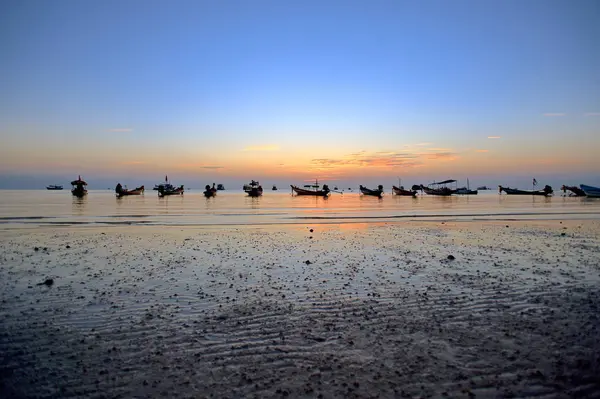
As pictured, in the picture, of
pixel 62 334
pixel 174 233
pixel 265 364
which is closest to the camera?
pixel 265 364

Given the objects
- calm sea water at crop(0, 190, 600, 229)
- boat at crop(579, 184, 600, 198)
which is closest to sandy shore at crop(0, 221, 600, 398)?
calm sea water at crop(0, 190, 600, 229)

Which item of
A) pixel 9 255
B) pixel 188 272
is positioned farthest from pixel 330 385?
pixel 9 255

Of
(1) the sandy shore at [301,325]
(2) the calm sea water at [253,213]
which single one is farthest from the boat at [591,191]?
(1) the sandy shore at [301,325]

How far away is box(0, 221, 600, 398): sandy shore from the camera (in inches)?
222

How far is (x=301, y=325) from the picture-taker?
8.09 metres

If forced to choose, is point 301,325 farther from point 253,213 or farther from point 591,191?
point 591,191

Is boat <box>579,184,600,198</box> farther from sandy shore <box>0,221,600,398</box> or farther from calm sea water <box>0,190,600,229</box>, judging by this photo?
sandy shore <box>0,221,600,398</box>

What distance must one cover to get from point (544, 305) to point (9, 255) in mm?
20295

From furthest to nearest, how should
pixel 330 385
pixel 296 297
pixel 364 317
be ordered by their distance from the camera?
A: 1. pixel 296 297
2. pixel 364 317
3. pixel 330 385

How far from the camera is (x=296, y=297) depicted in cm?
1027

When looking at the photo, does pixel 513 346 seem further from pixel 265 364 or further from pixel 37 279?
pixel 37 279

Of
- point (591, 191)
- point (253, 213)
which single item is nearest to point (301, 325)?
point (253, 213)

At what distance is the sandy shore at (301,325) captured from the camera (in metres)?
5.64

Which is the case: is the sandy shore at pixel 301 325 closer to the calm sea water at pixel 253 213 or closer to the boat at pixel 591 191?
the calm sea water at pixel 253 213
